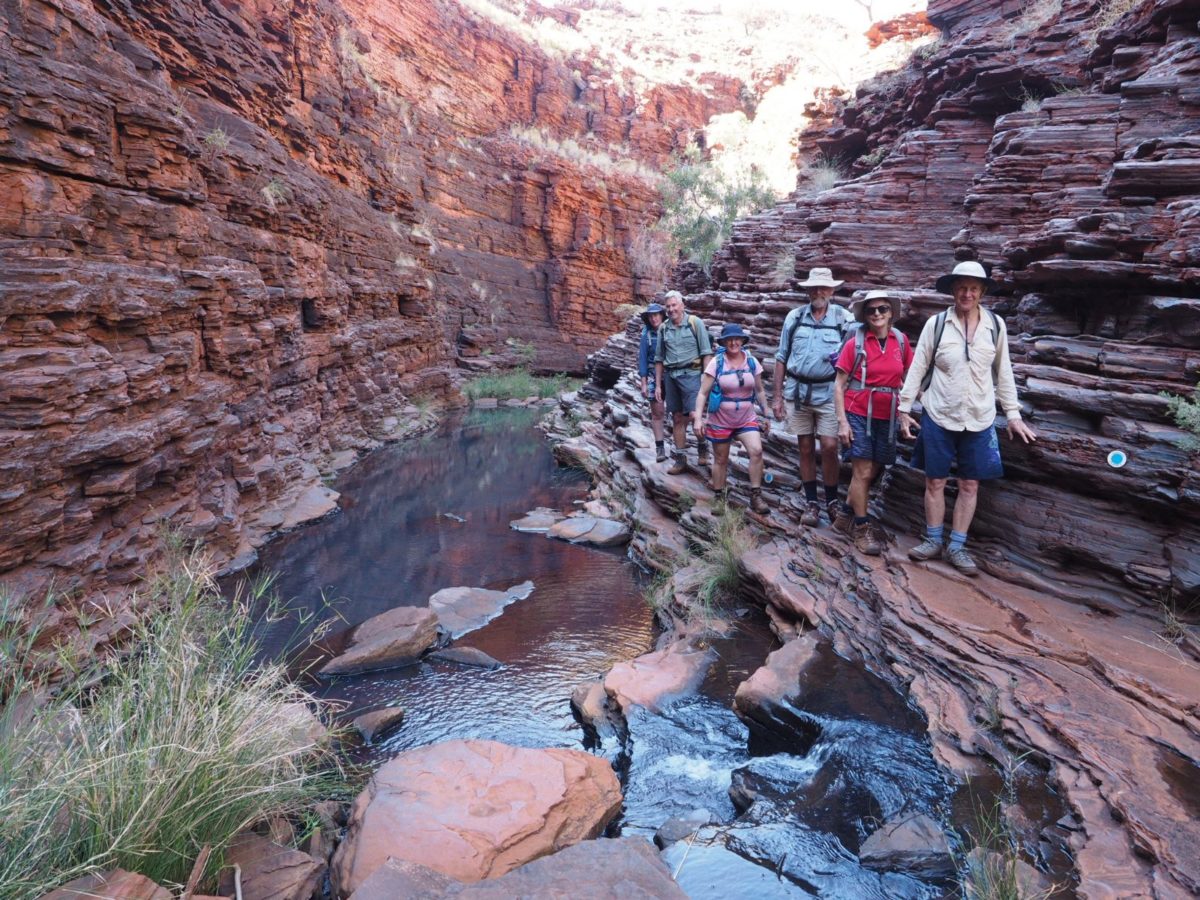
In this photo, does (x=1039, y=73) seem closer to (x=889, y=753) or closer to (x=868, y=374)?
(x=868, y=374)

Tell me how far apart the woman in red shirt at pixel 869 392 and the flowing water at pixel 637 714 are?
136cm

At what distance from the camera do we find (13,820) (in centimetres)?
189

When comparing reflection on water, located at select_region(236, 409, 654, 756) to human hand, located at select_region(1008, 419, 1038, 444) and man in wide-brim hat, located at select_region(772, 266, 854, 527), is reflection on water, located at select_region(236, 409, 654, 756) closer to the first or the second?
man in wide-brim hat, located at select_region(772, 266, 854, 527)

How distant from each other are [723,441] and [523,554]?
2793 mm

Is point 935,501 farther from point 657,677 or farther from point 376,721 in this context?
point 376,721

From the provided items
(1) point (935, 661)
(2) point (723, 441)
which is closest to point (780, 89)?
(2) point (723, 441)

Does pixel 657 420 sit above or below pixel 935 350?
below

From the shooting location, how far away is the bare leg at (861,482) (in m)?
4.77

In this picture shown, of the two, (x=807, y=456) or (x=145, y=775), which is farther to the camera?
(x=807, y=456)

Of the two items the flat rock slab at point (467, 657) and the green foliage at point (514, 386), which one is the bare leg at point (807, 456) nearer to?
the flat rock slab at point (467, 657)

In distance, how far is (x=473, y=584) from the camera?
6680 millimetres

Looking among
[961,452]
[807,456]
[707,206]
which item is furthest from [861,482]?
[707,206]

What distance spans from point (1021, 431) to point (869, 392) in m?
0.95

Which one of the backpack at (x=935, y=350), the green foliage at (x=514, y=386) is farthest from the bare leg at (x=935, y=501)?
the green foliage at (x=514, y=386)
